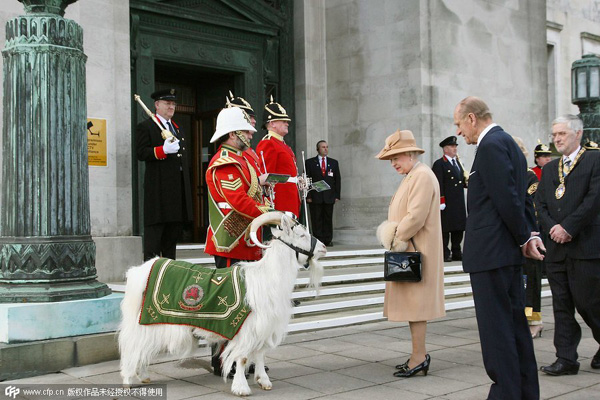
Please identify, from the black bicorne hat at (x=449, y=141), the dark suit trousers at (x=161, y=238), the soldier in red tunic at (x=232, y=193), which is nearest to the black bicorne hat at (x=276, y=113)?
the dark suit trousers at (x=161, y=238)

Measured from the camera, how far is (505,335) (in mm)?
4766

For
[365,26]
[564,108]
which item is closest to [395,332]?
[365,26]

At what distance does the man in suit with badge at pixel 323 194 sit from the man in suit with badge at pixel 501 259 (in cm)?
863

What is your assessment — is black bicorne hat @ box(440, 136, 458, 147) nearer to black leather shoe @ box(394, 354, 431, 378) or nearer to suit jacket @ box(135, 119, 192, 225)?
suit jacket @ box(135, 119, 192, 225)

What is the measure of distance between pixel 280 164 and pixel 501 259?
4227mm

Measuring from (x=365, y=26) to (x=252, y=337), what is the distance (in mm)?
10661

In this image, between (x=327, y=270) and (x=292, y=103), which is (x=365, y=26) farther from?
(x=327, y=270)

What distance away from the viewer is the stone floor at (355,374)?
5.62 m

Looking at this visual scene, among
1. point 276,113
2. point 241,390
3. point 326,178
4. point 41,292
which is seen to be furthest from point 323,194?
point 241,390

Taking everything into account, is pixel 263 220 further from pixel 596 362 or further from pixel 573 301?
pixel 596 362

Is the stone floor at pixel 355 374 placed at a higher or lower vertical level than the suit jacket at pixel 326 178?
lower

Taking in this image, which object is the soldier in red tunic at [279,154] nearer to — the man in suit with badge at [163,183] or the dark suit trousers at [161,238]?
the man in suit with badge at [163,183]

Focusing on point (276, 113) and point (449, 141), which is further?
point (449, 141)

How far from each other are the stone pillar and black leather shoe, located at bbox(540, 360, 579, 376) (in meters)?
4.28
